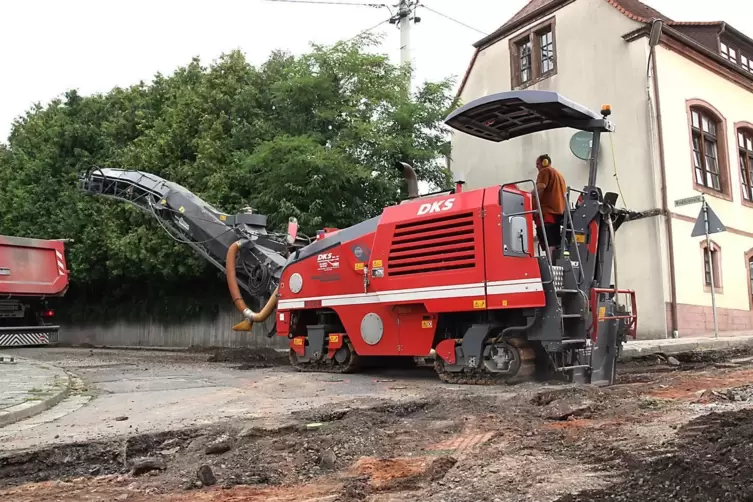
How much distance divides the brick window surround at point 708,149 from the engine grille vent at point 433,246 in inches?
480

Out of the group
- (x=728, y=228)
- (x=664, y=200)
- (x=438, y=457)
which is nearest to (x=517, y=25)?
(x=664, y=200)

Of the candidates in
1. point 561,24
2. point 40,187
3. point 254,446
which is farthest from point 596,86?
point 40,187

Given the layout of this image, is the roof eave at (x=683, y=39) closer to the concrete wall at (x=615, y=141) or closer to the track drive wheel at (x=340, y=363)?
the concrete wall at (x=615, y=141)

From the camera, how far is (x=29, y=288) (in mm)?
19859

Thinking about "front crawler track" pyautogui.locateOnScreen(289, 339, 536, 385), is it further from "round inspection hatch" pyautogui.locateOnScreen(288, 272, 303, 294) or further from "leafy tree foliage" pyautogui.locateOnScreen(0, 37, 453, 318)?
"leafy tree foliage" pyautogui.locateOnScreen(0, 37, 453, 318)

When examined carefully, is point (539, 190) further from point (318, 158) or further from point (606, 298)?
point (318, 158)

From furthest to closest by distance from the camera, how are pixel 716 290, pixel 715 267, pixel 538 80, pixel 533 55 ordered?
pixel 533 55 → pixel 538 80 → pixel 715 267 → pixel 716 290

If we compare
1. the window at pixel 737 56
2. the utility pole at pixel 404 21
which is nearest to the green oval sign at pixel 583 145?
the utility pole at pixel 404 21

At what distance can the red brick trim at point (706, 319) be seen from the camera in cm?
1720

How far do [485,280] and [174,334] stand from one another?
18434mm

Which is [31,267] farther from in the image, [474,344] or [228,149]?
[474,344]

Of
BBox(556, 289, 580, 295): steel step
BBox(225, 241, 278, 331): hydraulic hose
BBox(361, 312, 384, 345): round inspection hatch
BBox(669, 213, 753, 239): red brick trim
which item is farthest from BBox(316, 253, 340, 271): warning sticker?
BBox(669, 213, 753, 239): red brick trim

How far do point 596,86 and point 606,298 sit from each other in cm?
1201

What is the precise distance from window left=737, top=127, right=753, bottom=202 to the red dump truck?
21.1 m
